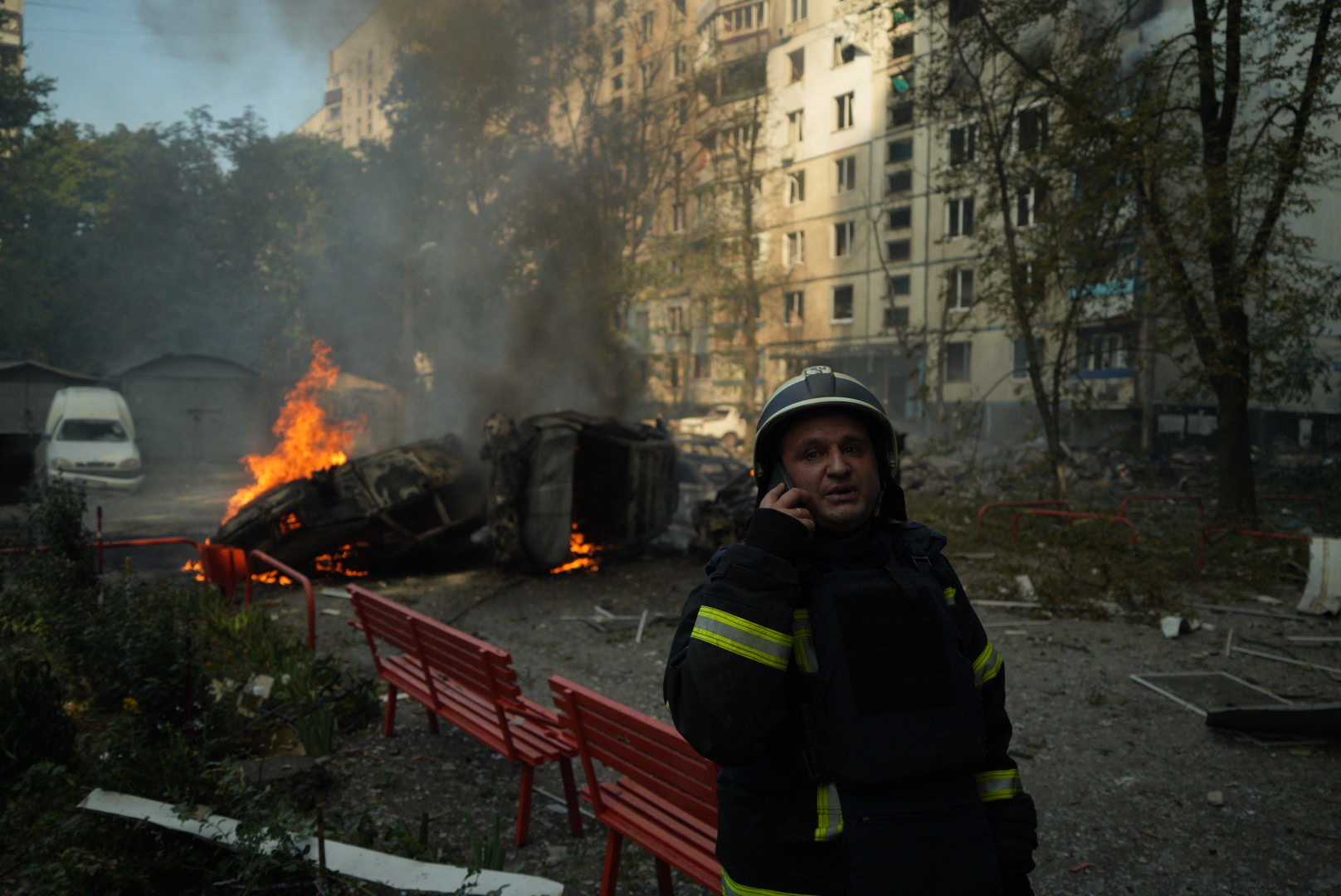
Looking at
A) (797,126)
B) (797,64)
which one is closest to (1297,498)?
(797,64)

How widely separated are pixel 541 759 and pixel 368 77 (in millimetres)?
29789

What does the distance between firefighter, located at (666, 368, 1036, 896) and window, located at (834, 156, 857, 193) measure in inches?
1324

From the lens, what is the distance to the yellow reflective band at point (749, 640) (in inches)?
65.6

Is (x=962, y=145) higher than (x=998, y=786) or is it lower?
higher

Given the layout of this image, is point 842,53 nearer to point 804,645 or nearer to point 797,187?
point 797,187

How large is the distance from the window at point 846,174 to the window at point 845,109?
1.27 m

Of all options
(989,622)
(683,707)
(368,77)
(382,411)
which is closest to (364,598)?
(683,707)

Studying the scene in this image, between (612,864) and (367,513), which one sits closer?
(612,864)

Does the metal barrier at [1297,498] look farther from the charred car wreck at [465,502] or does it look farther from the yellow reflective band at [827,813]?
the yellow reflective band at [827,813]

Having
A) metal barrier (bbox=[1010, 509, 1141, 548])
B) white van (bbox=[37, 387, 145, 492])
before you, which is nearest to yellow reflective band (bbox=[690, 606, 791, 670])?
metal barrier (bbox=[1010, 509, 1141, 548])

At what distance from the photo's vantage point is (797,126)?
33.2m

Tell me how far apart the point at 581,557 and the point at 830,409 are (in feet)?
34.5

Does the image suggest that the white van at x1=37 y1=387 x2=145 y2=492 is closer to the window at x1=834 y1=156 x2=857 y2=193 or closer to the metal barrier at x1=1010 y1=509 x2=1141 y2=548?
the metal barrier at x1=1010 y1=509 x2=1141 y2=548

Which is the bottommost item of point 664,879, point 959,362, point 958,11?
point 664,879
